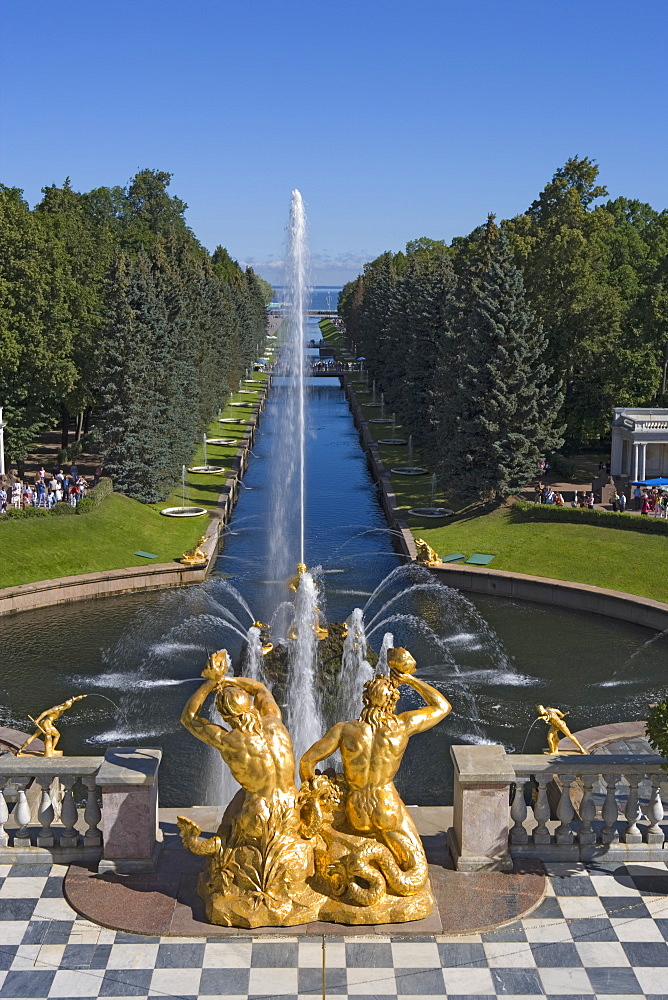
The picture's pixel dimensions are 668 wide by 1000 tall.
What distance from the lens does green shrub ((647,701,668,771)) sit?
11.9 m

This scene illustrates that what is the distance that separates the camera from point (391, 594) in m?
33.9

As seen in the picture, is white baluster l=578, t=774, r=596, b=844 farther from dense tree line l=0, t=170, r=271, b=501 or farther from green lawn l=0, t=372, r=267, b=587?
dense tree line l=0, t=170, r=271, b=501

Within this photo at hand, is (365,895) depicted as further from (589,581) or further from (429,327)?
(429,327)

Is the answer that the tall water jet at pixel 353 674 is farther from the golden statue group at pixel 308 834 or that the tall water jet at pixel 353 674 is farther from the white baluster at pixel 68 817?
the golden statue group at pixel 308 834

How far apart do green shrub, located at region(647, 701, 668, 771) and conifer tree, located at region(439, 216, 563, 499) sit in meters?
29.9

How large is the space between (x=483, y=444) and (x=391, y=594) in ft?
35.6

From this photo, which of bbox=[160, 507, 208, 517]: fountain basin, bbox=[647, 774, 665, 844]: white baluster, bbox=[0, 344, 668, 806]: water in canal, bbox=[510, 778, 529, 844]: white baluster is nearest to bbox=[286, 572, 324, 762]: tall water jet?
bbox=[0, 344, 668, 806]: water in canal

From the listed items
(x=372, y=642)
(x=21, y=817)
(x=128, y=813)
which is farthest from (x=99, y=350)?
(x=128, y=813)

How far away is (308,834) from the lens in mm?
11141

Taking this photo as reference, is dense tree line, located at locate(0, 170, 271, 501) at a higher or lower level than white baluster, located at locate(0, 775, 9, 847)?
higher

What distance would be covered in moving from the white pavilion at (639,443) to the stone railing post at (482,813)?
39.1 m

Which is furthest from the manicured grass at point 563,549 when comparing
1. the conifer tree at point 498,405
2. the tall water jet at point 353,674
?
Result: the tall water jet at point 353,674

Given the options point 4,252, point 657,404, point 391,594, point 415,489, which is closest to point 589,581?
point 391,594

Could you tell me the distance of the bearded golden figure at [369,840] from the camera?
11000mm
